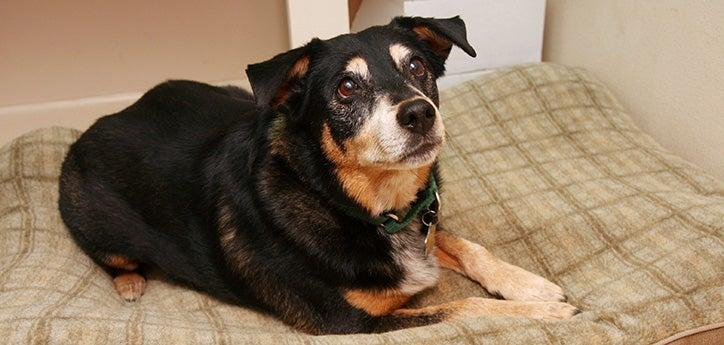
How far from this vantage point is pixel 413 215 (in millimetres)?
1931

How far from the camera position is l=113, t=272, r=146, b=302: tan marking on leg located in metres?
2.20

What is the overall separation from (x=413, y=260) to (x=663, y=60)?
1.56 metres

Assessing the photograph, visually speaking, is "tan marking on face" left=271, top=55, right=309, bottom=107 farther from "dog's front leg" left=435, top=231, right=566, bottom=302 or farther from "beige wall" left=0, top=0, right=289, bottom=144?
"beige wall" left=0, top=0, right=289, bottom=144

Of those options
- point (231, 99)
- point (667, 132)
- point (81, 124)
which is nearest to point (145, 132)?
point (231, 99)

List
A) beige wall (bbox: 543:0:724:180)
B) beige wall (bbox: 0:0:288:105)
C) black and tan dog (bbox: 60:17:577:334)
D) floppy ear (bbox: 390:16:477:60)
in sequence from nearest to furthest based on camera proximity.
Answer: black and tan dog (bbox: 60:17:577:334) < floppy ear (bbox: 390:16:477:60) < beige wall (bbox: 543:0:724:180) < beige wall (bbox: 0:0:288:105)

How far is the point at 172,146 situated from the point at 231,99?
1.17 feet

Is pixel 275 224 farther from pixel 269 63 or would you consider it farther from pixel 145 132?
pixel 145 132

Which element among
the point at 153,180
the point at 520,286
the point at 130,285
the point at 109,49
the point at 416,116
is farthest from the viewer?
the point at 109,49

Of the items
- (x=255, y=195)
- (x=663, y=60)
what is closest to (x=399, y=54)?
(x=255, y=195)

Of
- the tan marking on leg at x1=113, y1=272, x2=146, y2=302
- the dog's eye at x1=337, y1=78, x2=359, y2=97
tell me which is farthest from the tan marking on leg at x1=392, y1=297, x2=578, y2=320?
the tan marking on leg at x1=113, y1=272, x2=146, y2=302

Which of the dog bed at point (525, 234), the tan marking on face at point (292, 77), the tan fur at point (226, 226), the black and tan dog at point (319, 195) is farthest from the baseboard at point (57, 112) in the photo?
the tan marking on face at point (292, 77)

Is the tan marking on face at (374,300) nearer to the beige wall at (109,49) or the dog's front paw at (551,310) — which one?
the dog's front paw at (551,310)

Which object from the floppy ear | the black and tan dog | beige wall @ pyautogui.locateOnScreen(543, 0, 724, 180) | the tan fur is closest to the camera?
the black and tan dog

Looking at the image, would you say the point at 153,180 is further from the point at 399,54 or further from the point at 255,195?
the point at 399,54
